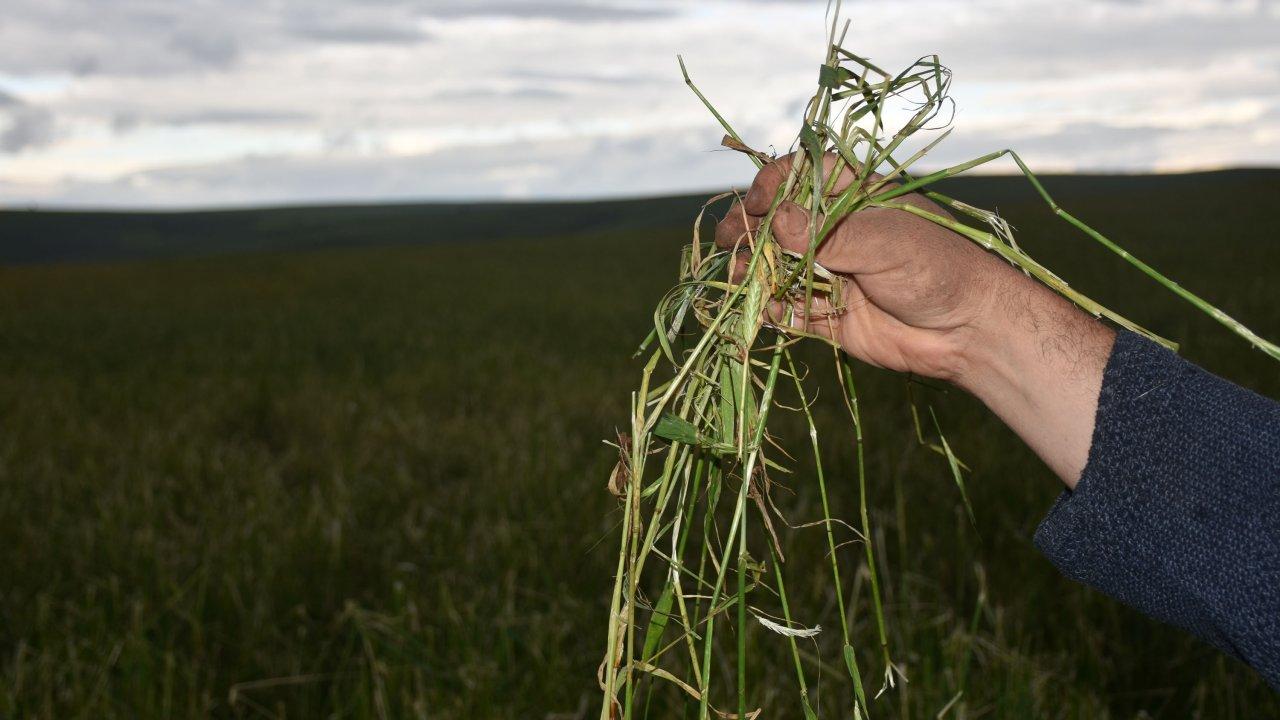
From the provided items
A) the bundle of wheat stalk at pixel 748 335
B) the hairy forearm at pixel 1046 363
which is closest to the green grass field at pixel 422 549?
the hairy forearm at pixel 1046 363

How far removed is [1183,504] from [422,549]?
278 centimetres

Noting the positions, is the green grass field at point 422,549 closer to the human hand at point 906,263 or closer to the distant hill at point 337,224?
the human hand at point 906,263

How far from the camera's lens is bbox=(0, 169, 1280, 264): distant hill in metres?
42.2

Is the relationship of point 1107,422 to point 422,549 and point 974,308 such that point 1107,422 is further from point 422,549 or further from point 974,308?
point 422,549

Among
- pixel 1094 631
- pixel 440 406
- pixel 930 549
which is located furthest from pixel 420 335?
pixel 1094 631

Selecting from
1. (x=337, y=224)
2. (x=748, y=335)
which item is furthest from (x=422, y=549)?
(x=337, y=224)

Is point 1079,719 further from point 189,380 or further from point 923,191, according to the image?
point 189,380

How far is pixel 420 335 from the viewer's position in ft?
30.3

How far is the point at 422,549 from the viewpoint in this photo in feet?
11.4

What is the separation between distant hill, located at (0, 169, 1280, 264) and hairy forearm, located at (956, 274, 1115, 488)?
36.4m

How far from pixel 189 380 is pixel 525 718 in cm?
556

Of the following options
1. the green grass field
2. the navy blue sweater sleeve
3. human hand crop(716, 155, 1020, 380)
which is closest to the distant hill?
the green grass field

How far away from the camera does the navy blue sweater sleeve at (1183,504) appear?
1127mm

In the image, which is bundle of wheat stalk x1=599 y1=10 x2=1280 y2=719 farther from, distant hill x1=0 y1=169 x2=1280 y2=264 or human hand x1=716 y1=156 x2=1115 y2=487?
distant hill x1=0 y1=169 x2=1280 y2=264
